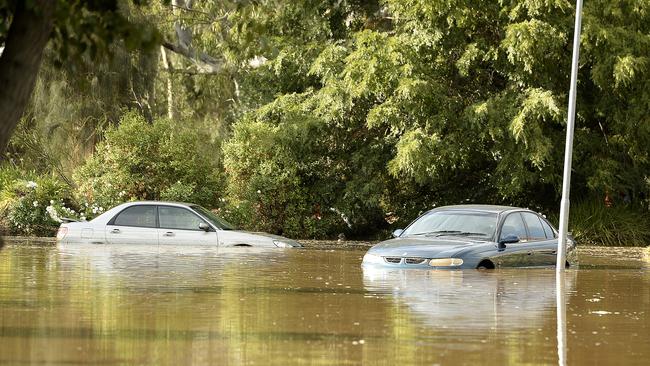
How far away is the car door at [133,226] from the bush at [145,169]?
673cm

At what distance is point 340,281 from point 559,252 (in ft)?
13.4

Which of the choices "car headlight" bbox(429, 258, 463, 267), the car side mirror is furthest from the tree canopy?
"car headlight" bbox(429, 258, 463, 267)

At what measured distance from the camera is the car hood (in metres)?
19.8

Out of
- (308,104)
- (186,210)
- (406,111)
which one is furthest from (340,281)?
(308,104)

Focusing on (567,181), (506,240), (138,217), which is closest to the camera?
(506,240)

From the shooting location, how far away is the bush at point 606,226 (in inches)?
1312

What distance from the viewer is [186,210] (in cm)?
2623

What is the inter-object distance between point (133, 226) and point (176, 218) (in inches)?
35.4

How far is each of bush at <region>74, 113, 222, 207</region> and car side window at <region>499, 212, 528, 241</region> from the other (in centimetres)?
1356

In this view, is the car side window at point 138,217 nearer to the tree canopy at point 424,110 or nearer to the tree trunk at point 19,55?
the tree canopy at point 424,110

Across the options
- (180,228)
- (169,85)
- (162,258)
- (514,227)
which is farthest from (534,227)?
(169,85)

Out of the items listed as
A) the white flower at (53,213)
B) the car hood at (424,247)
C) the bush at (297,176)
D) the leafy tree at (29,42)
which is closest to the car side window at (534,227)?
the car hood at (424,247)

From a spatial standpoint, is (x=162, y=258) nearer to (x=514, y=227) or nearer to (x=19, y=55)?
(x=514, y=227)

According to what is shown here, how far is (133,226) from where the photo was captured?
2638cm
